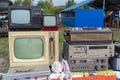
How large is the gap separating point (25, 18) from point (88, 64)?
0.73 m

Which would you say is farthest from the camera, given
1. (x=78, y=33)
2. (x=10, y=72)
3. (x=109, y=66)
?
(x=109, y=66)

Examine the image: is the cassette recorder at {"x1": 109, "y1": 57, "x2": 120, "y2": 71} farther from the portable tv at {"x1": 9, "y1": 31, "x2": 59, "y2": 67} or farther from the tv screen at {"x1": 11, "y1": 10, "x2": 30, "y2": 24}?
the tv screen at {"x1": 11, "y1": 10, "x2": 30, "y2": 24}

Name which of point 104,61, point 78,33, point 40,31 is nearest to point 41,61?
point 40,31

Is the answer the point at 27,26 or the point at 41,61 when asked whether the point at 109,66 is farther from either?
the point at 27,26

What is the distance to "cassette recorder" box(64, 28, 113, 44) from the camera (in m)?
2.08

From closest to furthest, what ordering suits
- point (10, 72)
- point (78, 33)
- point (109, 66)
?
point (10, 72) → point (78, 33) → point (109, 66)

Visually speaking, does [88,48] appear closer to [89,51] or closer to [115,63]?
[89,51]

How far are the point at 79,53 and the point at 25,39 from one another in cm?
52

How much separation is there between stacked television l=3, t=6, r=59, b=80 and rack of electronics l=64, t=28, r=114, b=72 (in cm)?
16

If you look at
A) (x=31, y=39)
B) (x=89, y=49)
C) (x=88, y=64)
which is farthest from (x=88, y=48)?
(x=31, y=39)

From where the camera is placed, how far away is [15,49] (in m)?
2.12

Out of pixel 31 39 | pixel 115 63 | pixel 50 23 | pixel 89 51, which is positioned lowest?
pixel 115 63

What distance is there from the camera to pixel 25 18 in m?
2.07

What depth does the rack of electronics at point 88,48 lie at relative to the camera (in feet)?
6.88
